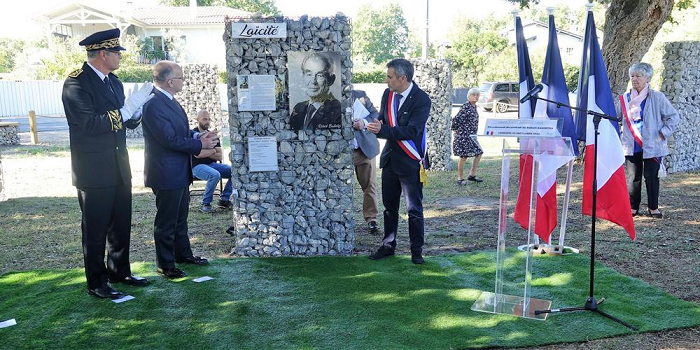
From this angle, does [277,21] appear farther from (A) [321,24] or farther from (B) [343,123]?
(B) [343,123]

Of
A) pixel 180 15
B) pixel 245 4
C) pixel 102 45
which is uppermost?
pixel 245 4

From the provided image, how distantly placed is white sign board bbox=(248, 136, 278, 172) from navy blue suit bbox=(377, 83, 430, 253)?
1090mm

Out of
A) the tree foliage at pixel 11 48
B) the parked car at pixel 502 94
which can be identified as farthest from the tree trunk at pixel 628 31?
the tree foliage at pixel 11 48

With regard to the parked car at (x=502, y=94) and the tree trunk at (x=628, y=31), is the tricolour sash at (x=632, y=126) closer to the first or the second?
the tree trunk at (x=628, y=31)

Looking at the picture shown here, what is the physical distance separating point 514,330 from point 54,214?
687cm

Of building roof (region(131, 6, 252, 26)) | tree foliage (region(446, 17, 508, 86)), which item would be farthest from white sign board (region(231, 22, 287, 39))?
tree foliage (region(446, 17, 508, 86))

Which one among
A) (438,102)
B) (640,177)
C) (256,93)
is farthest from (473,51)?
(256,93)

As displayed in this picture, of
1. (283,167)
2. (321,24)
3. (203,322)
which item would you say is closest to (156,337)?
(203,322)

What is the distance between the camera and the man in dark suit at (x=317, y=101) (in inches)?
242

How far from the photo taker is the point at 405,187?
5.97m

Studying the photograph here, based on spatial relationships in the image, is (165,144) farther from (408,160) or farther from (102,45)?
(408,160)

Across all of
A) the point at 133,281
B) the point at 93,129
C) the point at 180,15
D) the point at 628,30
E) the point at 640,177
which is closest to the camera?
the point at 93,129

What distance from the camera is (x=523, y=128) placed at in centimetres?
454

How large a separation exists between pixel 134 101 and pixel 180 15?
42773 millimetres
